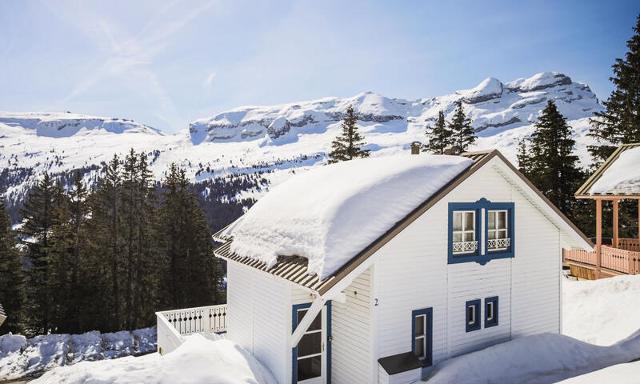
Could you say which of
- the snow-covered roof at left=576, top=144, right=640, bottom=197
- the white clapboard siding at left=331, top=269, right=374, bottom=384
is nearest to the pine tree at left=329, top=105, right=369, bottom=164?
the snow-covered roof at left=576, top=144, right=640, bottom=197

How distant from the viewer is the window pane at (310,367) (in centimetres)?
1142

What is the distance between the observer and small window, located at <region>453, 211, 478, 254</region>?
455 inches

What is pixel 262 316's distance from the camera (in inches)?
475

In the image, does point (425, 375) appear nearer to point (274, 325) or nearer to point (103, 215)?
point (274, 325)

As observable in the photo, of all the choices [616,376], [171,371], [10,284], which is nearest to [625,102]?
[616,376]

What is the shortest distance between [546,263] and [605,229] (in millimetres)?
25894

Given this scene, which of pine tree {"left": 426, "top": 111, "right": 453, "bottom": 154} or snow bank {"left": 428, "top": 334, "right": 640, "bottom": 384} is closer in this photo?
snow bank {"left": 428, "top": 334, "right": 640, "bottom": 384}

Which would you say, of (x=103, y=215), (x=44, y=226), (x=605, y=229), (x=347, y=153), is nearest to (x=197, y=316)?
(x=103, y=215)

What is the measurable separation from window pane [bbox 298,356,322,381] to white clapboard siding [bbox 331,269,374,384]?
0.41 metres

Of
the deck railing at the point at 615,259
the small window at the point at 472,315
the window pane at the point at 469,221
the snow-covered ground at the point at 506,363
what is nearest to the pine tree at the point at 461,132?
the deck railing at the point at 615,259

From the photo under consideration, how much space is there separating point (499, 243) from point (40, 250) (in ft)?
118

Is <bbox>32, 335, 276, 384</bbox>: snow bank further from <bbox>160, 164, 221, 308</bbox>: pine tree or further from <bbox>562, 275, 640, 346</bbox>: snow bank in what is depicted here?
<bbox>160, 164, 221, 308</bbox>: pine tree

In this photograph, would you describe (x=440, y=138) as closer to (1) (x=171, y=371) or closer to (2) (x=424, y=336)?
(2) (x=424, y=336)

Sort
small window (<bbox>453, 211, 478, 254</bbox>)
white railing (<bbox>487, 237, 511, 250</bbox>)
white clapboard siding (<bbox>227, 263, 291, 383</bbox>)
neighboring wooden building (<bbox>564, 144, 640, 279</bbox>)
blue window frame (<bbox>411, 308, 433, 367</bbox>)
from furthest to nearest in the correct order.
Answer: neighboring wooden building (<bbox>564, 144, 640, 279</bbox>) → white railing (<bbox>487, 237, 511, 250</bbox>) → small window (<bbox>453, 211, 478, 254</bbox>) → blue window frame (<bbox>411, 308, 433, 367</bbox>) → white clapboard siding (<bbox>227, 263, 291, 383</bbox>)
